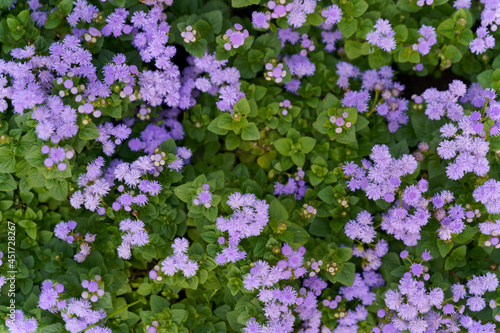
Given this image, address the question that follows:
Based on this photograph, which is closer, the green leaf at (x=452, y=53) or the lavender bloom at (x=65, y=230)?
the lavender bloom at (x=65, y=230)

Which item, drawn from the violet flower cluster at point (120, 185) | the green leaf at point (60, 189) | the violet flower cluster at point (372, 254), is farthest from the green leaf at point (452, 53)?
the green leaf at point (60, 189)

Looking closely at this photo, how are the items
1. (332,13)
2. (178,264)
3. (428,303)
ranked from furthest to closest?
(332,13) < (428,303) < (178,264)

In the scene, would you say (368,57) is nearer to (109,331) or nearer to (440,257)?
(440,257)

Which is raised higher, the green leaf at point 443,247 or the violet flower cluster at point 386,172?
the green leaf at point 443,247

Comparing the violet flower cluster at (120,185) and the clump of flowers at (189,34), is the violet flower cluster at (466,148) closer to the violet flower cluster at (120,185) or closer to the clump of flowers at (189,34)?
the clump of flowers at (189,34)

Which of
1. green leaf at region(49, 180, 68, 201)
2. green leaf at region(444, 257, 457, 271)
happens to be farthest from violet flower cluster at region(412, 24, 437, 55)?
Result: green leaf at region(49, 180, 68, 201)

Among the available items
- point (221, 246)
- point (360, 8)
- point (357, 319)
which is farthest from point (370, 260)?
point (360, 8)

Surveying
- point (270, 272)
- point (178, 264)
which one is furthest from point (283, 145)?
point (178, 264)

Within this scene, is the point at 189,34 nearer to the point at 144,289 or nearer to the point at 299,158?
the point at 299,158
